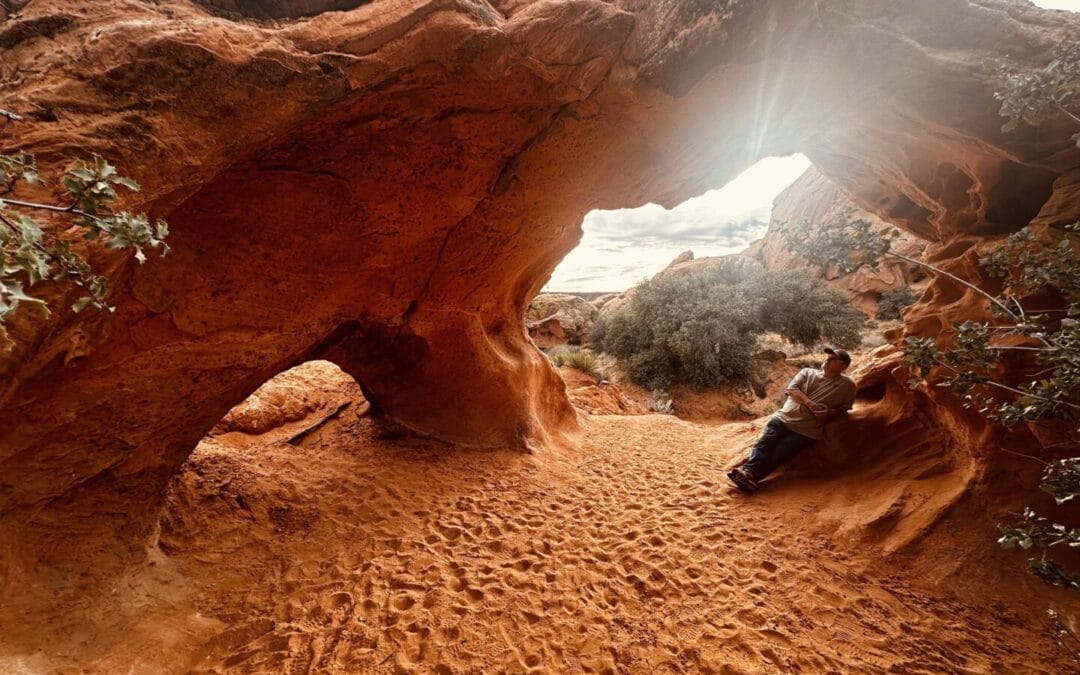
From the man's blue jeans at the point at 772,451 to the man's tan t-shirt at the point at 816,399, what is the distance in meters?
0.14

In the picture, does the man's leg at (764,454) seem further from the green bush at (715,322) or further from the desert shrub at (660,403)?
the green bush at (715,322)

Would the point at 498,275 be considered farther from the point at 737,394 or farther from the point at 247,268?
the point at 737,394

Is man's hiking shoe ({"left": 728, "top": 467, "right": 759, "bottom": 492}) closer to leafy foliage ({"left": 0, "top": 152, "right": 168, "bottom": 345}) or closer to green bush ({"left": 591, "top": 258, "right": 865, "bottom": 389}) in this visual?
leafy foliage ({"left": 0, "top": 152, "right": 168, "bottom": 345})

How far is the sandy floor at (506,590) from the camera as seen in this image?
2881 mm

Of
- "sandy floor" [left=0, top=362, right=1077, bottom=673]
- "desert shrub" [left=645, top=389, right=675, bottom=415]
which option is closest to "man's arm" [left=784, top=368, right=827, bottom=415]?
"sandy floor" [left=0, top=362, right=1077, bottom=673]

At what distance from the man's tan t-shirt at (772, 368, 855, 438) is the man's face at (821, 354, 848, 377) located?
8 cm

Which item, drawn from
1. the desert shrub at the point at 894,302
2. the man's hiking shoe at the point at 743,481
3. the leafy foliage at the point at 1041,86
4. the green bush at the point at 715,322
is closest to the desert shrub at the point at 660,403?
the green bush at the point at 715,322

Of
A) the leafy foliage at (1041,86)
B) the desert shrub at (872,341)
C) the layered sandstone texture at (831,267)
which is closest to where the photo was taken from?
the leafy foliage at (1041,86)

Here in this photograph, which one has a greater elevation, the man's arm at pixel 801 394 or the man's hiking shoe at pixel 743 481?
the man's arm at pixel 801 394

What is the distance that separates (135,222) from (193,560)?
3.84m

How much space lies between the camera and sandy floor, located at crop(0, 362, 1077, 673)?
2.88 meters

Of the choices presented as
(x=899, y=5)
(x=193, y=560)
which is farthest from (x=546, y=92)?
(x=193, y=560)

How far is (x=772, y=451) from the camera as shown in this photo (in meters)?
5.24

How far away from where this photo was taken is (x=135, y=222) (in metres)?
1.46
